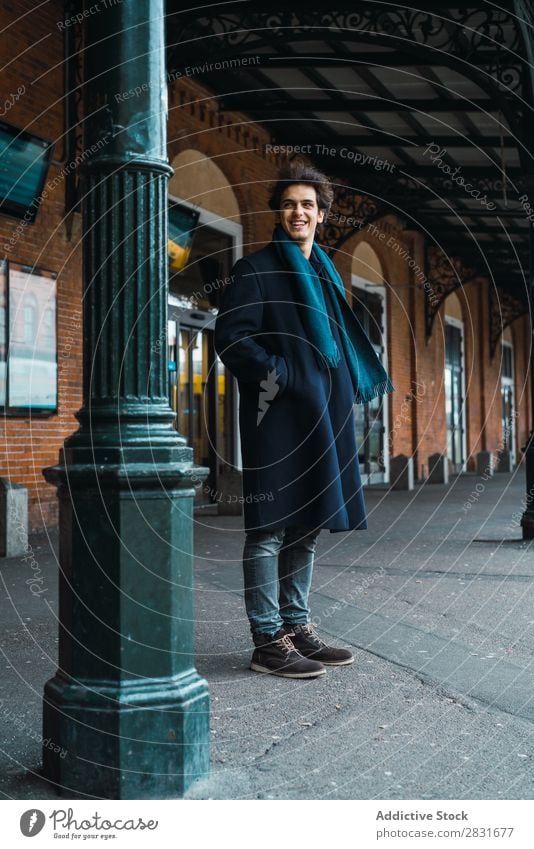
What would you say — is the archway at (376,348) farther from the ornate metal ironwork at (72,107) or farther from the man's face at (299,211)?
the man's face at (299,211)

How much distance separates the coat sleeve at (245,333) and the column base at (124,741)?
1.36 m

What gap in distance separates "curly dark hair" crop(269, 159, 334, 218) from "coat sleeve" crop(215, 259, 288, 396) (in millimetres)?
353

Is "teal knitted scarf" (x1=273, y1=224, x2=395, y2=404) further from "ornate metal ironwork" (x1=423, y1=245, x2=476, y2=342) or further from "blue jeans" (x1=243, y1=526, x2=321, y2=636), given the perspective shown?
"ornate metal ironwork" (x1=423, y1=245, x2=476, y2=342)

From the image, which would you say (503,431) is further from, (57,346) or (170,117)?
(57,346)

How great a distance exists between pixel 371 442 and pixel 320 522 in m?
16.1

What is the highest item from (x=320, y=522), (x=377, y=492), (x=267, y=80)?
(x=267, y=80)

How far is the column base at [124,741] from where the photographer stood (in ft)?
7.88

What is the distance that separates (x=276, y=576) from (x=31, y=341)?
18.5 ft

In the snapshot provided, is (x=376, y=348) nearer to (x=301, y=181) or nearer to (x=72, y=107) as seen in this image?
(x=72, y=107)

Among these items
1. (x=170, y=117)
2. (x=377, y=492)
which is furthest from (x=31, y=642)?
(x=377, y=492)

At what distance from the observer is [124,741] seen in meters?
2.40

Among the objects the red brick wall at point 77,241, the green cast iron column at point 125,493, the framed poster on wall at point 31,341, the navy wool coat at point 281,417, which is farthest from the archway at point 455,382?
the green cast iron column at point 125,493

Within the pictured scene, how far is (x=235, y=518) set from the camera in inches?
421

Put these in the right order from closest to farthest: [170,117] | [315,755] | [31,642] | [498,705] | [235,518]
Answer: [315,755], [498,705], [31,642], [235,518], [170,117]
